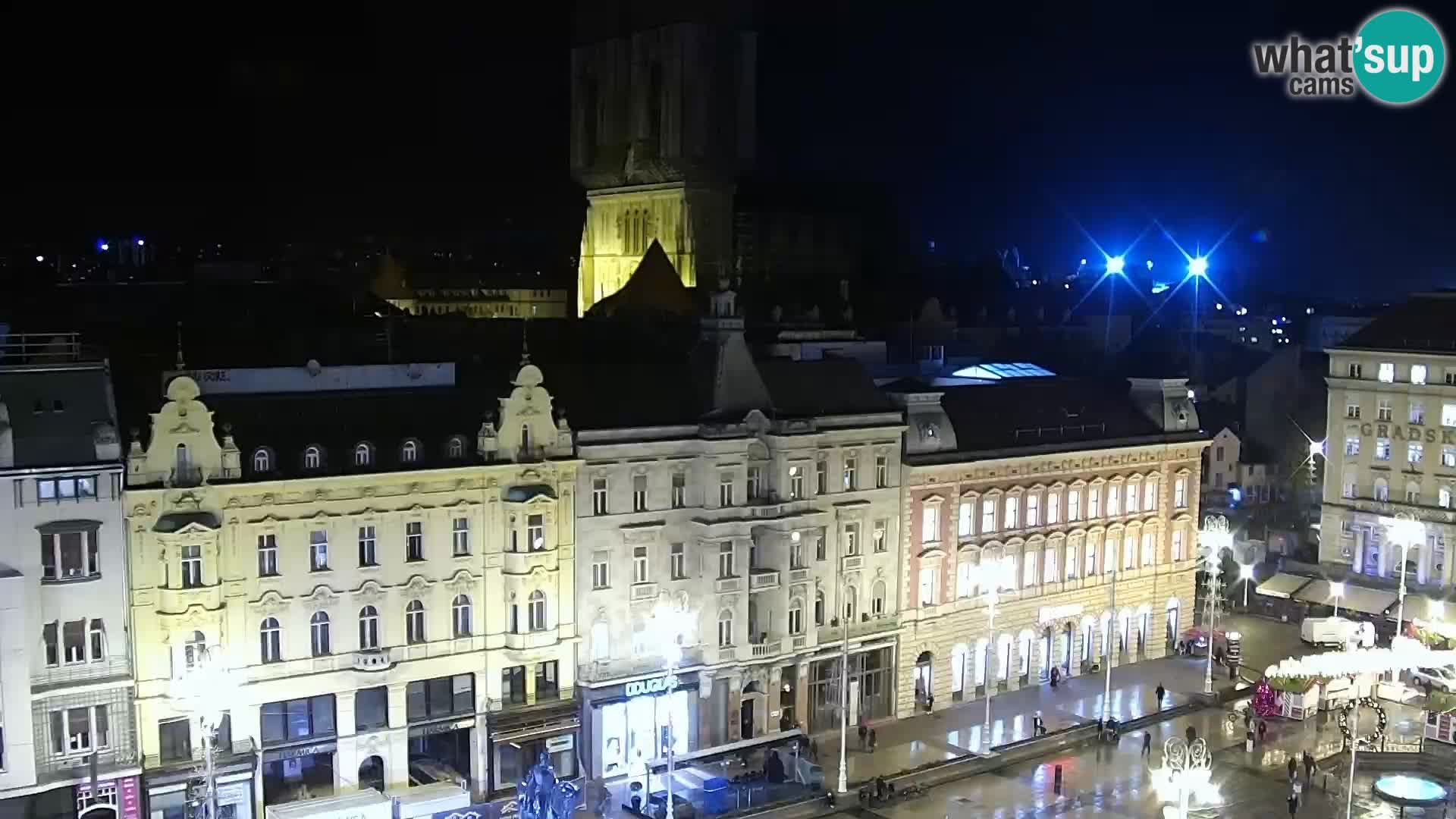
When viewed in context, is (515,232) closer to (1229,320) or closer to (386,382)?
(1229,320)

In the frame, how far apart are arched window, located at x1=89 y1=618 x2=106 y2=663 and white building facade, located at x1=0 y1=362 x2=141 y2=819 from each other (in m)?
0.04

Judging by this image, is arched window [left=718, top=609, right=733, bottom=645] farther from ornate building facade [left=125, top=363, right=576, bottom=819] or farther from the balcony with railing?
ornate building facade [left=125, top=363, right=576, bottom=819]

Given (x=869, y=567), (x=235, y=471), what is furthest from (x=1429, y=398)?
(x=235, y=471)

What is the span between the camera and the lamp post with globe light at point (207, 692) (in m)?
49.2

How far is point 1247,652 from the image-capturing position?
7862 cm

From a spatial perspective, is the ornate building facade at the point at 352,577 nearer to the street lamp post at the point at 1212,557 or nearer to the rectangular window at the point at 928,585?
the rectangular window at the point at 928,585

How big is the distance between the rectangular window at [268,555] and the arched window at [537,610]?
32.6ft

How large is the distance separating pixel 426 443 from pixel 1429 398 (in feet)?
196

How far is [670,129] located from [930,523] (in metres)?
49.0

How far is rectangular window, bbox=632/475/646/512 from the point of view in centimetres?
5997

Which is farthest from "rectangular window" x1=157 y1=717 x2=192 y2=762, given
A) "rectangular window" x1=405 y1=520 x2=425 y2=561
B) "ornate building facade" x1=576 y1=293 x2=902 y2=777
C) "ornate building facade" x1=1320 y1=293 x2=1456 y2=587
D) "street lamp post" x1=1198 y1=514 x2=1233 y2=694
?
"ornate building facade" x1=1320 y1=293 x2=1456 y2=587

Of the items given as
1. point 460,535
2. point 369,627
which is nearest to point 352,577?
point 369,627

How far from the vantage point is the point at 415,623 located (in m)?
55.0

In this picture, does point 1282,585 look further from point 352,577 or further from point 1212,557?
point 352,577
